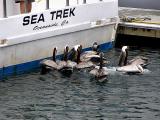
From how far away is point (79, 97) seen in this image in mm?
16062

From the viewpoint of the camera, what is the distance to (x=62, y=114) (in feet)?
48.3

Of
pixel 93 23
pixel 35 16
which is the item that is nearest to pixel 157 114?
pixel 35 16

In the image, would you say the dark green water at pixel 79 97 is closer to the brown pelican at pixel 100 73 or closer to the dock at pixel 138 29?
the brown pelican at pixel 100 73

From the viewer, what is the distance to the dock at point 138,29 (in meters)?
22.6

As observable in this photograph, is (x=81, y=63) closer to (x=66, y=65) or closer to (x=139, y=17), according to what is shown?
(x=66, y=65)

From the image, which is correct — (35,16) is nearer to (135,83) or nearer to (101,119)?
→ (135,83)

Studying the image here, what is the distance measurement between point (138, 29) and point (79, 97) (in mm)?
7660

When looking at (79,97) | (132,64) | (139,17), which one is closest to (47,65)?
(79,97)

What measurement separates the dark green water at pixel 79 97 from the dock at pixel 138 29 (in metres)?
3.97

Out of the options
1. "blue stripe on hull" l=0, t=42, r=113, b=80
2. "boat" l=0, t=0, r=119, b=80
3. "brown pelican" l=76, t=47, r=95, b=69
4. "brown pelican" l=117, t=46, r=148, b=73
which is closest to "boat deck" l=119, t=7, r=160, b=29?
"boat" l=0, t=0, r=119, b=80

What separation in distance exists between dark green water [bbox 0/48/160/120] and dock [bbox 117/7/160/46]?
3967mm

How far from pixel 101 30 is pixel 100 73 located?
14.5 ft

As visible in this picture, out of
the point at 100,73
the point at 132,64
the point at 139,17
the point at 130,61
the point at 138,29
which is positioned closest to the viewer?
the point at 100,73

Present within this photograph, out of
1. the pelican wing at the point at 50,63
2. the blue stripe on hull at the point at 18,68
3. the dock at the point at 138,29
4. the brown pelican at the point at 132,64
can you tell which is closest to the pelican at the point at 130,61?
the brown pelican at the point at 132,64
